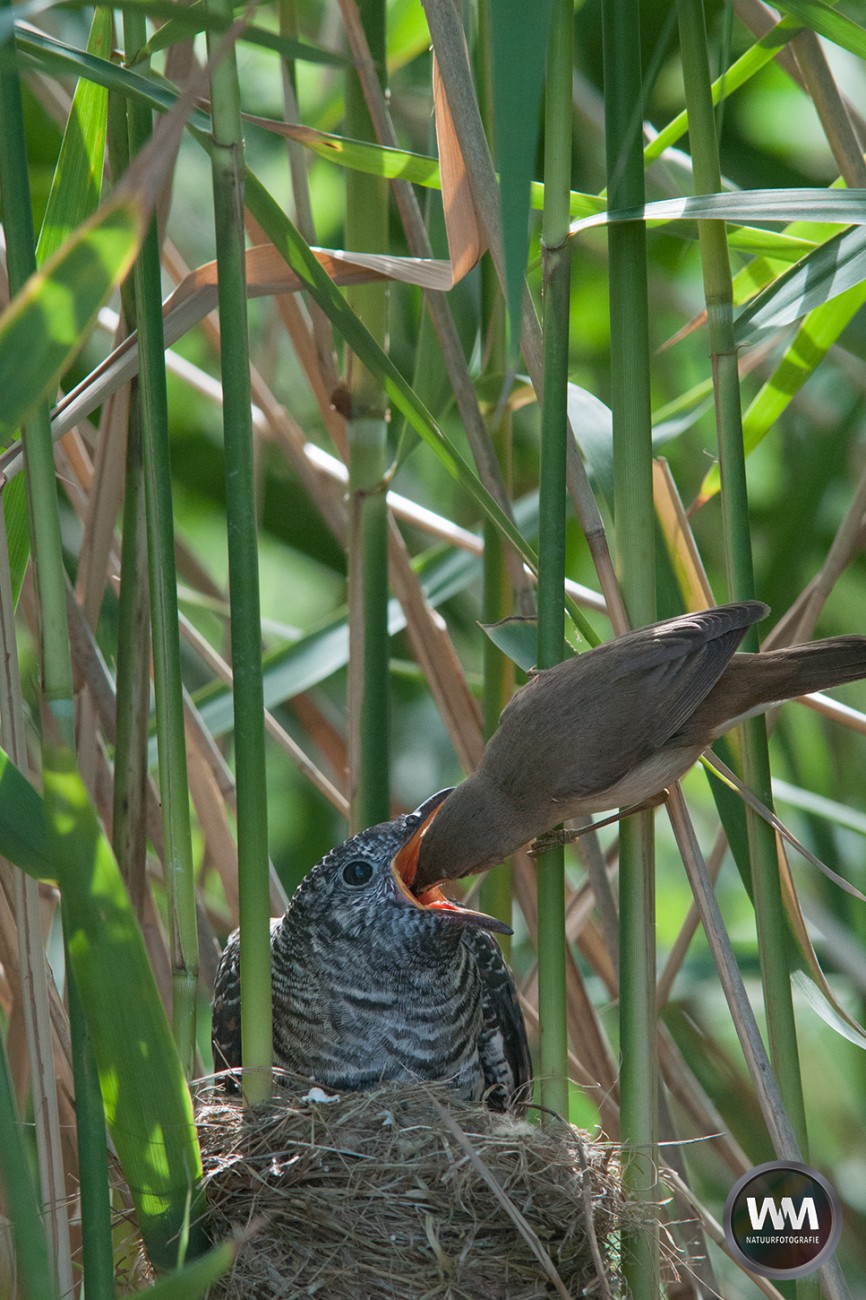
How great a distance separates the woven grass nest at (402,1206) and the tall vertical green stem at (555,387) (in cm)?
13

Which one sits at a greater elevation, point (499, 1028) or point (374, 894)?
point (374, 894)

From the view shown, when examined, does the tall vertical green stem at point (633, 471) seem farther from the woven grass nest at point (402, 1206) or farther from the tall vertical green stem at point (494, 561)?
the tall vertical green stem at point (494, 561)

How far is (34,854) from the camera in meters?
0.74

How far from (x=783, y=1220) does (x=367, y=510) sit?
0.79 metres

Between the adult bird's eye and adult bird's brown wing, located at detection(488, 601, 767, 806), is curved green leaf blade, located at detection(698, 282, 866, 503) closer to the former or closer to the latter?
adult bird's brown wing, located at detection(488, 601, 767, 806)

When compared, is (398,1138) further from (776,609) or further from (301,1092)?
(776,609)

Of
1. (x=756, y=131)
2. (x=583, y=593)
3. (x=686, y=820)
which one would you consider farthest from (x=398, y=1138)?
(x=756, y=131)

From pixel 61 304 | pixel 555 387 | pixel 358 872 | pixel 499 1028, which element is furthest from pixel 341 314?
pixel 499 1028

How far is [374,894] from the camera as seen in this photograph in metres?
1.30

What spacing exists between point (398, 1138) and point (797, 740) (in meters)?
1.29

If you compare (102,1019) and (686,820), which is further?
(686,820)

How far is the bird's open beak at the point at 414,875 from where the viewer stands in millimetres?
1268

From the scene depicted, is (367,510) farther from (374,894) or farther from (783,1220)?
(783,1220)

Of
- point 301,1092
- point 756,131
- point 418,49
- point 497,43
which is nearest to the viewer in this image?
point 497,43
